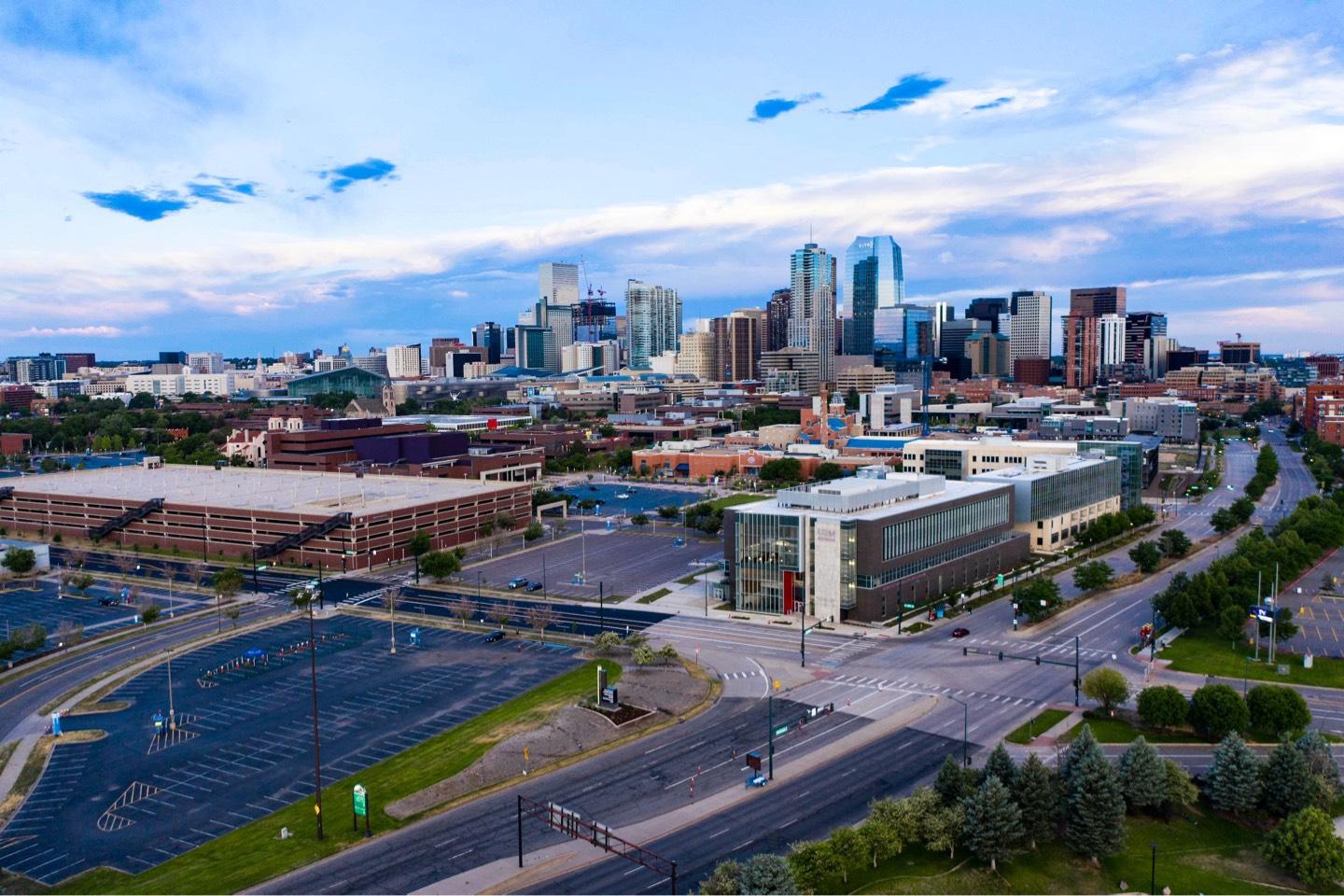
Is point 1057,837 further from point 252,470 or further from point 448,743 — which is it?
point 252,470

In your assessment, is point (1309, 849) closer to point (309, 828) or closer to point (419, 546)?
point (309, 828)

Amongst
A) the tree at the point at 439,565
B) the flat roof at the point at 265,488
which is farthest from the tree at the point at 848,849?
the flat roof at the point at 265,488

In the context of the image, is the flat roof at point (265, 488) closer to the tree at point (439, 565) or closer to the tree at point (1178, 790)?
the tree at point (439, 565)

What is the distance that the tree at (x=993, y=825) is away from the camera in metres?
36.8

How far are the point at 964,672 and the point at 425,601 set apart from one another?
44.3 metres

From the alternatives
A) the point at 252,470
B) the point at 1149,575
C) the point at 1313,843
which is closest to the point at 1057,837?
the point at 1313,843

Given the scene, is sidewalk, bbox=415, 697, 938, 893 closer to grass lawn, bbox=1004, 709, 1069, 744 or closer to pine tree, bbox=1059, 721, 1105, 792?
grass lawn, bbox=1004, 709, 1069, 744

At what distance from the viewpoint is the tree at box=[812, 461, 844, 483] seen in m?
146

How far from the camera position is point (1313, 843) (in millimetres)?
35438

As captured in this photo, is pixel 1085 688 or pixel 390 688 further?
pixel 390 688

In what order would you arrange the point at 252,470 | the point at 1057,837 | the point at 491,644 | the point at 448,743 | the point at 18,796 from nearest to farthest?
the point at 1057,837, the point at 18,796, the point at 448,743, the point at 491,644, the point at 252,470

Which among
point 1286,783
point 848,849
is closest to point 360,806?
point 848,849

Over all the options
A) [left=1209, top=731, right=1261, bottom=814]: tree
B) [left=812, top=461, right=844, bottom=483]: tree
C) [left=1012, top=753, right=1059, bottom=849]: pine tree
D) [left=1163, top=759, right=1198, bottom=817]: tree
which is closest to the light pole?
[left=1012, top=753, right=1059, bottom=849]: pine tree

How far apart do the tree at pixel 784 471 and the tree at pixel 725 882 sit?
120640mm
